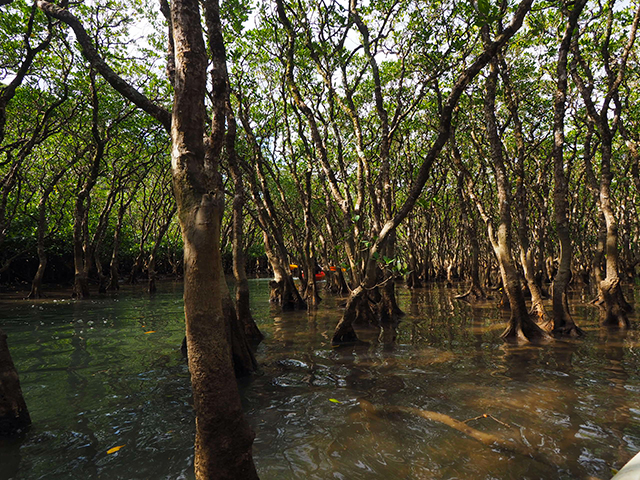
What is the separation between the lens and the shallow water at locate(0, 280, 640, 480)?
348 centimetres

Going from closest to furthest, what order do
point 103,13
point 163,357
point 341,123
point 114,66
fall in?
point 163,357, point 103,13, point 114,66, point 341,123

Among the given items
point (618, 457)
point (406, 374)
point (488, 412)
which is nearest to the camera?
point (618, 457)

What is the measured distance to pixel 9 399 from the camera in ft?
12.7

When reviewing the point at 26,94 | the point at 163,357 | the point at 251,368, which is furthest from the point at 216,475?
the point at 26,94

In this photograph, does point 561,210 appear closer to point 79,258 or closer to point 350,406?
point 350,406

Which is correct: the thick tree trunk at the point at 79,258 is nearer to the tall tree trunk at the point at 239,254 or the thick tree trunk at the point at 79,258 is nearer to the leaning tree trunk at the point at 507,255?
the tall tree trunk at the point at 239,254

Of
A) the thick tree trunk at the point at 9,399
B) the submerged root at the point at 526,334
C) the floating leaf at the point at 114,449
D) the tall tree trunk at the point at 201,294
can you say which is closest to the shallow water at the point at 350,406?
the floating leaf at the point at 114,449

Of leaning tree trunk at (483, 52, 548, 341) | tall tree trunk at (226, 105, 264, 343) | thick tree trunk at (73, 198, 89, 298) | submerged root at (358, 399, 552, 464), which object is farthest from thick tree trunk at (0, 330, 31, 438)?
thick tree trunk at (73, 198, 89, 298)

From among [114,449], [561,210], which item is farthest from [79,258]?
[561,210]

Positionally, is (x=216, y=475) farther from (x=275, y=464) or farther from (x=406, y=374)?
(x=406, y=374)

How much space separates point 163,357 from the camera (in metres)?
7.43

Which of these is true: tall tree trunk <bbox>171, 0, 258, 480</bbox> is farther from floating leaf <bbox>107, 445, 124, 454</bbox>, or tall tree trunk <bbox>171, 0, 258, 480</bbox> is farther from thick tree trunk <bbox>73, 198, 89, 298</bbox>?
thick tree trunk <bbox>73, 198, 89, 298</bbox>

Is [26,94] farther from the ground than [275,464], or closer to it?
farther from the ground

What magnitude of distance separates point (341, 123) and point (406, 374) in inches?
418
